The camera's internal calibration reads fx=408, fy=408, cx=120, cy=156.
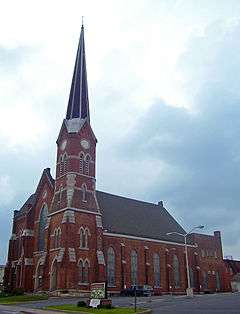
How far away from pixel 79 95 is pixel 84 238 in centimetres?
2321

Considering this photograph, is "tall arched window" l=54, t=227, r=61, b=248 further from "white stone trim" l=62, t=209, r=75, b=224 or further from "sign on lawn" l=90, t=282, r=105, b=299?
"sign on lawn" l=90, t=282, r=105, b=299

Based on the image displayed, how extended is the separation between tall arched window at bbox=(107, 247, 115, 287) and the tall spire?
818 inches

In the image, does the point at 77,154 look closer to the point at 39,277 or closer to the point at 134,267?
the point at 39,277

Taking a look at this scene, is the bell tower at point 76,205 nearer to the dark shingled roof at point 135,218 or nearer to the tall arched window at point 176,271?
the dark shingled roof at point 135,218

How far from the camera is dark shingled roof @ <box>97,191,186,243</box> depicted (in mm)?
64500

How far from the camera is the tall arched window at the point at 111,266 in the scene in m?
58.6

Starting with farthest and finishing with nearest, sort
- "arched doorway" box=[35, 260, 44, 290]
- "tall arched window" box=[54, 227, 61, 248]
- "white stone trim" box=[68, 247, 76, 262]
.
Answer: "arched doorway" box=[35, 260, 44, 290], "tall arched window" box=[54, 227, 61, 248], "white stone trim" box=[68, 247, 76, 262]

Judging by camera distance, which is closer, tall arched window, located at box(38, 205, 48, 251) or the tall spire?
tall arched window, located at box(38, 205, 48, 251)

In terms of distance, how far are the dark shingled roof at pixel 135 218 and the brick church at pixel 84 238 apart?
23cm

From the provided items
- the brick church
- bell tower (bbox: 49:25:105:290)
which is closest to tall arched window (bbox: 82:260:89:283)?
bell tower (bbox: 49:25:105:290)

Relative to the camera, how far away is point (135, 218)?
69.6 m

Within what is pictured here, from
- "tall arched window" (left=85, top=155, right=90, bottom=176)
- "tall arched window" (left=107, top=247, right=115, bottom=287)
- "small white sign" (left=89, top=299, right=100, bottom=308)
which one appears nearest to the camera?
"small white sign" (left=89, top=299, right=100, bottom=308)

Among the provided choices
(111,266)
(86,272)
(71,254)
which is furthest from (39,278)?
(111,266)

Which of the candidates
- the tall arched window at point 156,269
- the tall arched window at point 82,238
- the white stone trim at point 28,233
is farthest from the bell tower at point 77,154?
the tall arched window at point 156,269
